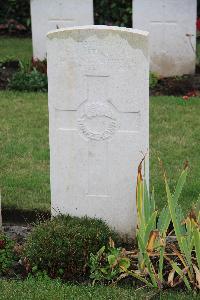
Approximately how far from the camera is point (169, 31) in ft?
36.1

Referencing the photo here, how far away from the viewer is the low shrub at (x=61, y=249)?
524 cm

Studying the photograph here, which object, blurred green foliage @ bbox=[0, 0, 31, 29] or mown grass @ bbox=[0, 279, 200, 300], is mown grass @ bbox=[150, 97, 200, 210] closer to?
mown grass @ bbox=[0, 279, 200, 300]

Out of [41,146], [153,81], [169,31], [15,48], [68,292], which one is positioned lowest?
[68,292]

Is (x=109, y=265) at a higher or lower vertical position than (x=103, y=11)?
lower

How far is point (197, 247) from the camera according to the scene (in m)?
4.90

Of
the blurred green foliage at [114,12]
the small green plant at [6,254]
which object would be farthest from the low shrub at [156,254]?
the blurred green foliage at [114,12]

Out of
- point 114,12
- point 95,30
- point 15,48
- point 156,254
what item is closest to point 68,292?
point 156,254

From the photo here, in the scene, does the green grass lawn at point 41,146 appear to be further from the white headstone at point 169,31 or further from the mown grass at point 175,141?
the white headstone at point 169,31

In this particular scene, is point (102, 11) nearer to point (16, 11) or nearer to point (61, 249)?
point (16, 11)

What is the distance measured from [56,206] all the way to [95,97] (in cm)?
87

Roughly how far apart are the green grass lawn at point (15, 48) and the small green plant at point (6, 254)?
23.7ft

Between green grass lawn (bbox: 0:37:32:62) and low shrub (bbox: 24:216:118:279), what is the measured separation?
740 centimetres

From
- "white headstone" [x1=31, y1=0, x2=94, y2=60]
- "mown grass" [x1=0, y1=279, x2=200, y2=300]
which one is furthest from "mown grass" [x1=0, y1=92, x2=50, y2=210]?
"white headstone" [x1=31, y1=0, x2=94, y2=60]

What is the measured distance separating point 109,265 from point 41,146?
3112 millimetres
